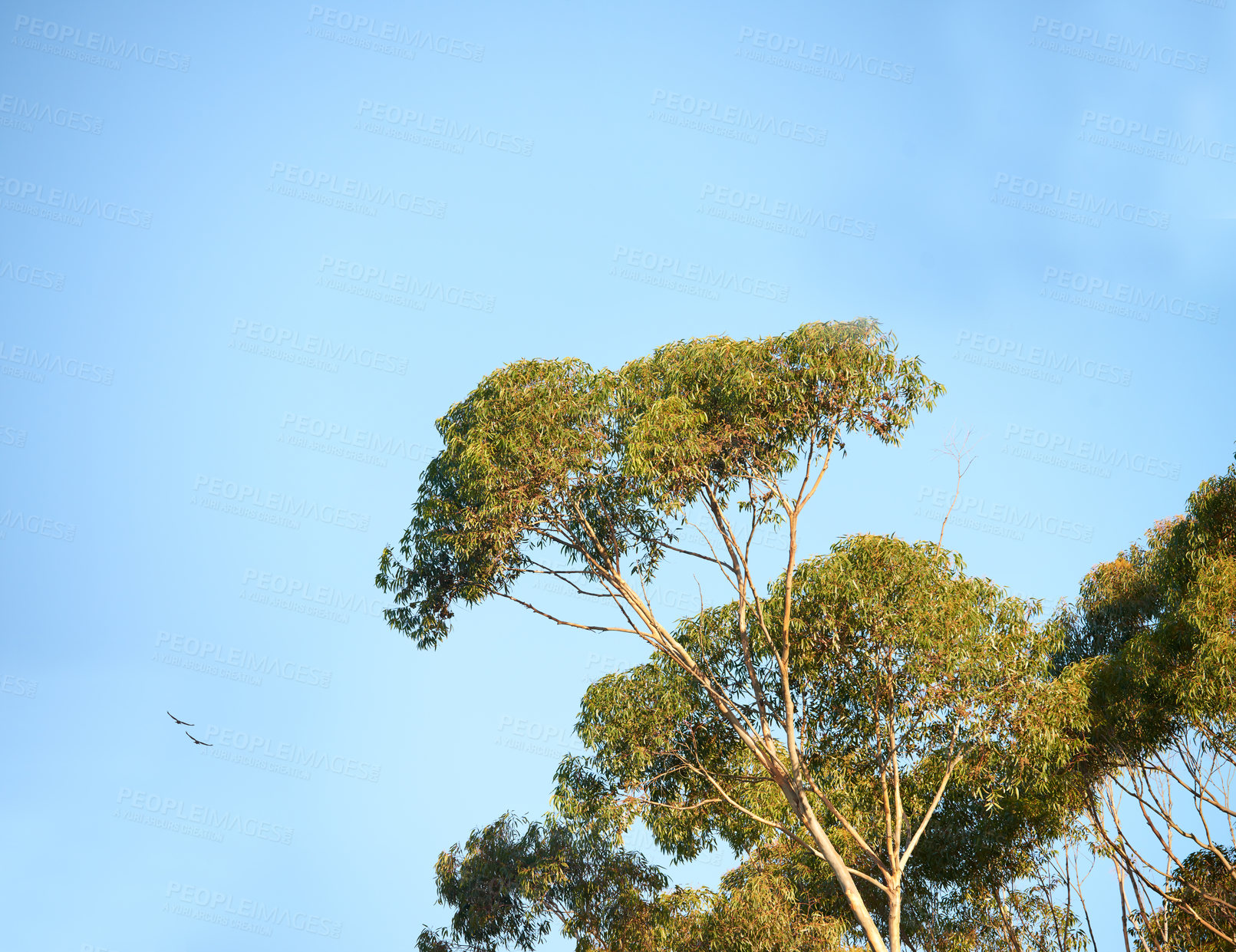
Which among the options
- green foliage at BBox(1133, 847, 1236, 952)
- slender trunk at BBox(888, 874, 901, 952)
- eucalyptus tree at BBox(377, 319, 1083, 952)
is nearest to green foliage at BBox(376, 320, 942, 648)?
eucalyptus tree at BBox(377, 319, 1083, 952)

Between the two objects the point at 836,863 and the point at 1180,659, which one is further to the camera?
the point at 1180,659

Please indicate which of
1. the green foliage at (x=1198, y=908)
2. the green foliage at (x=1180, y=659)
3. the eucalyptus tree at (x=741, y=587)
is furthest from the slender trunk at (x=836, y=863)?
the green foliage at (x=1198, y=908)

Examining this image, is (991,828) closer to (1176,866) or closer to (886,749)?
(1176,866)

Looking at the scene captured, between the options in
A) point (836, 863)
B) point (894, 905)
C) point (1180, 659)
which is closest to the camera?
point (894, 905)

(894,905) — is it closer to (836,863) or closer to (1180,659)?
(836,863)

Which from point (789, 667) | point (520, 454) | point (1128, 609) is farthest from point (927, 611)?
point (1128, 609)

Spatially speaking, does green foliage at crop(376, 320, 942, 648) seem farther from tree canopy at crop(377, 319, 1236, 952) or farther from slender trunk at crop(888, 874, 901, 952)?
slender trunk at crop(888, 874, 901, 952)

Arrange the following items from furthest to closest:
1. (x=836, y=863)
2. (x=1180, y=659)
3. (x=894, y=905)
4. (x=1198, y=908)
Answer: (x=1198, y=908), (x=1180, y=659), (x=836, y=863), (x=894, y=905)

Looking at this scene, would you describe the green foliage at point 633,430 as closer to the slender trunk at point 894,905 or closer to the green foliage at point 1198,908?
the slender trunk at point 894,905

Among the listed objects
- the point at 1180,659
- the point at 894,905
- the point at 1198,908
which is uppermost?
the point at 1180,659

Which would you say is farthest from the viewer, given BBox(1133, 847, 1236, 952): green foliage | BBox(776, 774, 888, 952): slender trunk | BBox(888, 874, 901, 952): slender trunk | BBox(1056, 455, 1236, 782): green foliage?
BBox(1133, 847, 1236, 952): green foliage

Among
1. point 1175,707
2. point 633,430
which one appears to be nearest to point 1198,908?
point 1175,707

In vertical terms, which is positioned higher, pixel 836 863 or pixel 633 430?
pixel 633 430

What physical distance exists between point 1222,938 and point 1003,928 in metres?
3.82
